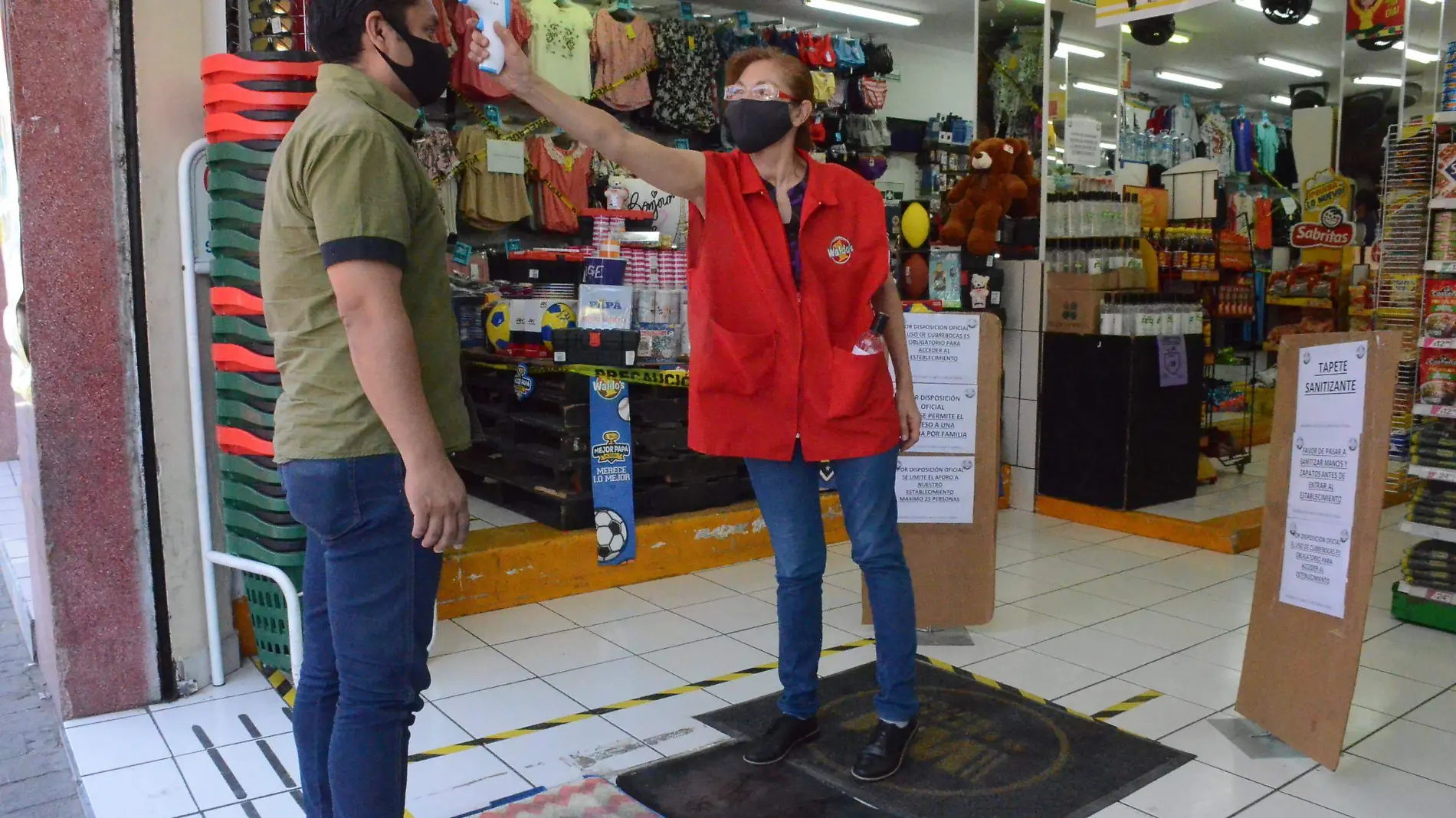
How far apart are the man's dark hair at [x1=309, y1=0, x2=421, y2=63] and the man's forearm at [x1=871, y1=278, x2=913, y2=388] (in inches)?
53.1

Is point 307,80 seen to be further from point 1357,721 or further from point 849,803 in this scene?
point 1357,721

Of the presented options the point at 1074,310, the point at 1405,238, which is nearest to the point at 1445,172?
the point at 1074,310

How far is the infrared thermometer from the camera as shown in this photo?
184 cm

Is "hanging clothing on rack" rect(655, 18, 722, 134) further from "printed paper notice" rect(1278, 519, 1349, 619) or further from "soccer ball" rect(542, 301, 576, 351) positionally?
"printed paper notice" rect(1278, 519, 1349, 619)

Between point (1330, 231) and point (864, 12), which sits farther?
point (864, 12)

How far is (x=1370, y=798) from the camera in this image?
2.54m

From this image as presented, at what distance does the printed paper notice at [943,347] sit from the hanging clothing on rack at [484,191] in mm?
3545

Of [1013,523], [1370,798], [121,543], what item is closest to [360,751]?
[121,543]

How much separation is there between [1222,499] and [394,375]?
5.17 metres

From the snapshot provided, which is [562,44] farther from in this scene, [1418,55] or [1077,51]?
[1418,55]

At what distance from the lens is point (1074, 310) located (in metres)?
5.55

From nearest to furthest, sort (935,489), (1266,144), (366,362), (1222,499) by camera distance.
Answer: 1. (366,362)
2. (935,489)
3. (1222,499)
4. (1266,144)

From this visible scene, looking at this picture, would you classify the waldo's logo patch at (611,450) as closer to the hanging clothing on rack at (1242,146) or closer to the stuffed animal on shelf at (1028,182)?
the stuffed animal on shelf at (1028,182)

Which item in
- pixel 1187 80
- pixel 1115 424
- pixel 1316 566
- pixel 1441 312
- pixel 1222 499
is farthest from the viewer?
pixel 1187 80
